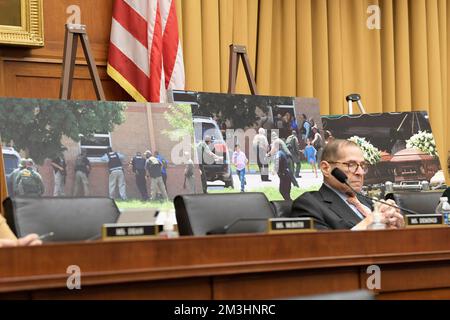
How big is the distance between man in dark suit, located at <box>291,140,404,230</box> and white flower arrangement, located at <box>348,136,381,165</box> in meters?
1.67

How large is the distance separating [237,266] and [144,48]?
362 cm

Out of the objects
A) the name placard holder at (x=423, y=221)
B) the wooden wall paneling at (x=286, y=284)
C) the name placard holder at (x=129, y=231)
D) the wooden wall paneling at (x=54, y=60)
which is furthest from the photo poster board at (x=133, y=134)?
the wooden wall paneling at (x=286, y=284)

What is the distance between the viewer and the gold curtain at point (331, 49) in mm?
6445

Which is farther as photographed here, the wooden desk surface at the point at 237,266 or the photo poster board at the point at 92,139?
the photo poster board at the point at 92,139

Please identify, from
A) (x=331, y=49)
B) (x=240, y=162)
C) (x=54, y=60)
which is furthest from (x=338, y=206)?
(x=331, y=49)

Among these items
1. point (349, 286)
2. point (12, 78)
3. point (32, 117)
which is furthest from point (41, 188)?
point (349, 286)

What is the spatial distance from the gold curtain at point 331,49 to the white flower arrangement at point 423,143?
4.17 ft

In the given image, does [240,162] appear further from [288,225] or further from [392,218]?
[288,225]

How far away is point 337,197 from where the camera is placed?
4074 millimetres

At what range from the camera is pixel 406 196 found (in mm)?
4418

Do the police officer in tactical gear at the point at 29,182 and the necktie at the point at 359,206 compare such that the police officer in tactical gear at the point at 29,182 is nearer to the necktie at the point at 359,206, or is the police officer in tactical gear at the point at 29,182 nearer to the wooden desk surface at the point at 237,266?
the necktie at the point at 359,206

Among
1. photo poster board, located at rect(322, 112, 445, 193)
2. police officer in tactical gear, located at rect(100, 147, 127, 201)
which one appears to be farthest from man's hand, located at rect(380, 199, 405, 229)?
photo poster board, located at rect(322, 112, 445, 193)

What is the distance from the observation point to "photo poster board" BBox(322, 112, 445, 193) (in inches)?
230

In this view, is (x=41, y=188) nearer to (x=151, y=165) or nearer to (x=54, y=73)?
(x=151, y=165)
